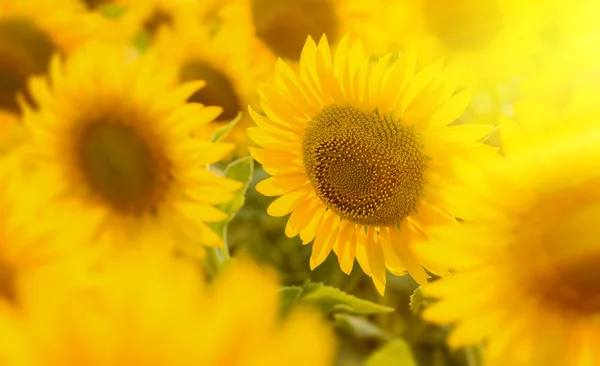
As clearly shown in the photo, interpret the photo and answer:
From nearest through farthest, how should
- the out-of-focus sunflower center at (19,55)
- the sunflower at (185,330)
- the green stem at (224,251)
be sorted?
the sunflower at (185,330) < the green stem at (224,251) < the out-of-focus sunflower center at (19,55)

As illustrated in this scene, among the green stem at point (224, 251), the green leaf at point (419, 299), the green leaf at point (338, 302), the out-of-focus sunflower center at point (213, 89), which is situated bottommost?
the green leaf at point (338, 302)

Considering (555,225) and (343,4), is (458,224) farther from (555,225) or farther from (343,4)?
(343,4)

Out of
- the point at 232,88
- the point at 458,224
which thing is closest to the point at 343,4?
the point at 232,88

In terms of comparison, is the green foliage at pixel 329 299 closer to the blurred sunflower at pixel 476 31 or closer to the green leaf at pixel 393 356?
the green leaf at pixel 393 356

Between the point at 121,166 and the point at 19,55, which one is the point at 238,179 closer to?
the point at 121,166

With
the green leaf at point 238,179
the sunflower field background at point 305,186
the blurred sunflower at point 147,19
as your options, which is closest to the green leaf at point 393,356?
the sunflower field background at point 305,186

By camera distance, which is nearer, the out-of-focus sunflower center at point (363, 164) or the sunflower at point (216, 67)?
the out-of-focus sunflower center at point (363, 164)

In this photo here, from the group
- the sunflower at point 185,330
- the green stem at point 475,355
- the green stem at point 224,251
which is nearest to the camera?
the sunflower at point 185,330

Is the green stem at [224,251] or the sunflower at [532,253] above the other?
the sunflower at [532,253]
